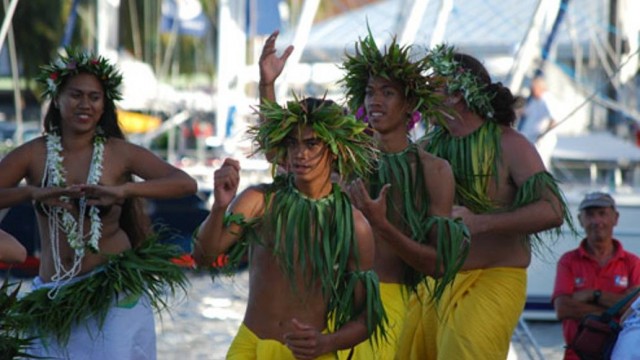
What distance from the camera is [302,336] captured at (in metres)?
5.15

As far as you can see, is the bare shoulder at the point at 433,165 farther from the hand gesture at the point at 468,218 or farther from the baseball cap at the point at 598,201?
the baseball cap at the point at 598,201

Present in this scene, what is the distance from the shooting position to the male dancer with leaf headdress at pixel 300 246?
543 centimetres

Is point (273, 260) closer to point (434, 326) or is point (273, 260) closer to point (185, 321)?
point (434, 326)

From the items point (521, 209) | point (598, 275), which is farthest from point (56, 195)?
point (598, 275)

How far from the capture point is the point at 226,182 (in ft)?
16.9

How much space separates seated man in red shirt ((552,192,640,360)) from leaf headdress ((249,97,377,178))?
124 inches

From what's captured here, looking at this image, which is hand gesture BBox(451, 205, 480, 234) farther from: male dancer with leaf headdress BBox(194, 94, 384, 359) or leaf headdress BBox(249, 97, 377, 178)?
male dancer with leaf headdress BBox(194, 94, 384, 359)

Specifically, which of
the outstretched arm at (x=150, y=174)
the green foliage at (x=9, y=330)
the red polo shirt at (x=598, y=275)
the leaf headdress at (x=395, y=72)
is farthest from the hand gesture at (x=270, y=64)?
the red polo shirt at (x=598, y=275)

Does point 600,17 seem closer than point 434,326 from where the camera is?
No

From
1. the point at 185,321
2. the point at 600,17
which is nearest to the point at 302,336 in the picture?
the point at 185,321

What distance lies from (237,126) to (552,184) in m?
13.8

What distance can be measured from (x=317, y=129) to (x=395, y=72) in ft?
3.02

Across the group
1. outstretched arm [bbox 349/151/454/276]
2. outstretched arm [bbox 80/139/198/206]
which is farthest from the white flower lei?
outstretched arm [bbox 349/151/454/276]

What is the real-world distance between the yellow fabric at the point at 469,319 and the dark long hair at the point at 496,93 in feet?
2.38
